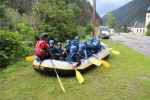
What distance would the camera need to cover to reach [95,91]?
382 inches

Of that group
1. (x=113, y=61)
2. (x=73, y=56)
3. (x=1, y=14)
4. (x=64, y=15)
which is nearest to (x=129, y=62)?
(x=113, y=61)

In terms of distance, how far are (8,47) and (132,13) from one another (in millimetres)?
148915

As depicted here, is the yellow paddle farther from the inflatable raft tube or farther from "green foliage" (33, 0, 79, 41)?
"green foliage" (33, 0, 79, 41)

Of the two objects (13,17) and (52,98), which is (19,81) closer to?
(52,98)

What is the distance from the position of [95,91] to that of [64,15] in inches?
517

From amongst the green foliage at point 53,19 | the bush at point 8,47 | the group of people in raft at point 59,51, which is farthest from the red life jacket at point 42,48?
the green foliage at point 53,19

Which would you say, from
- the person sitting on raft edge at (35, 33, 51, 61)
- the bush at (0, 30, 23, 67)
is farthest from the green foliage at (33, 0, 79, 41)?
the person sitting on raft edge at (35, 33, 51, 61)

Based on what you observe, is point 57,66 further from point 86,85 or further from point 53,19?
point 53,19

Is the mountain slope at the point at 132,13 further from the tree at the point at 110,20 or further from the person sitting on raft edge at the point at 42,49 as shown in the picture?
the person sitting on raft edge at the point at 42,49

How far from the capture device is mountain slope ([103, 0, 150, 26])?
5395 inches

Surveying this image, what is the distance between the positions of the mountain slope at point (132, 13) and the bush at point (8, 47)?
370ft

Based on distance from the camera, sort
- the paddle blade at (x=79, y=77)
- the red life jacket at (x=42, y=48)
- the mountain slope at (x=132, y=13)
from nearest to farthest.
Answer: the paddle blade at (x=79, y=77)
the red life jacket at (x=42, y=48)
the mountain slope at (x=132, y=13)

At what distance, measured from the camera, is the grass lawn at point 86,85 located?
9.26m

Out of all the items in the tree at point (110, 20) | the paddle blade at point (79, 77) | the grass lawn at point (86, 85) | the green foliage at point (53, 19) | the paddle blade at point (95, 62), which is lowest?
the tree at point (110, 20)
